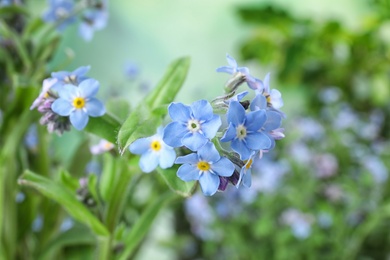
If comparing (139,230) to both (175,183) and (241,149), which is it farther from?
(241,149)

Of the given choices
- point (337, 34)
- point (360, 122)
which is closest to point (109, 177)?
point (360, 122)

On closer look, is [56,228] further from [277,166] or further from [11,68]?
[277,166]

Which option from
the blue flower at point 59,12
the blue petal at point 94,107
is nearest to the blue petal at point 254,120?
the blue petal at point 94,107

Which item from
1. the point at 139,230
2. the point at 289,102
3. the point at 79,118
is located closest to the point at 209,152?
the point at 79,118

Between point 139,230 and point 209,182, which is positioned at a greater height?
point 209,182

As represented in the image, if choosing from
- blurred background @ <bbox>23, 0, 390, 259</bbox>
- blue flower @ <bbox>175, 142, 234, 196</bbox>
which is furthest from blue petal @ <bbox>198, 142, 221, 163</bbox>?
blurred background @ <bbox>23, 0, 390, 259</bbox>
